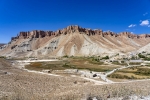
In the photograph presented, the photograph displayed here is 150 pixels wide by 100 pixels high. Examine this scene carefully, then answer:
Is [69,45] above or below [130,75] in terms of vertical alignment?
above

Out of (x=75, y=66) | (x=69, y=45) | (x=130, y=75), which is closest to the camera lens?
(x=130, y=75)

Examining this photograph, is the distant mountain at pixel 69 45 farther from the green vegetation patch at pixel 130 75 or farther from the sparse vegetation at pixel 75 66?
the green vegetation patch at pixel 130 75

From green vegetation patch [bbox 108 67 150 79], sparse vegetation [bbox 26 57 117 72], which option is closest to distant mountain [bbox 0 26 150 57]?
sparse vegetation [bbox 26 57 117 72]

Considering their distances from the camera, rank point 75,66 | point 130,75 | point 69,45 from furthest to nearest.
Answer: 1. point 69,45
2. point 75,66
3. point 130,75

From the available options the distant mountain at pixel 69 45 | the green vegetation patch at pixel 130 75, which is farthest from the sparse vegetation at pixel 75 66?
the distant mountain at pixel 69 45

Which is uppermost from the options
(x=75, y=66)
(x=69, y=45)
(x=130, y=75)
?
(x=69, y=45)

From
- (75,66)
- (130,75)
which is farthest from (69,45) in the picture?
(130,75)

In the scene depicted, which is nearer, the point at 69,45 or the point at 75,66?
the point at 75,66

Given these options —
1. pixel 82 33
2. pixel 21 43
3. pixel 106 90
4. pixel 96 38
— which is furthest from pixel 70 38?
pixel 106 90

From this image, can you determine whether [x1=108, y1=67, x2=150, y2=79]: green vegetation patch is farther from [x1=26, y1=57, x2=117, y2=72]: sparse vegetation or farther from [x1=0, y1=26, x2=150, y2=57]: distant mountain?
[x1=0, y1=26, x2=150, y2=57]: distant mountain

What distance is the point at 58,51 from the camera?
155 m

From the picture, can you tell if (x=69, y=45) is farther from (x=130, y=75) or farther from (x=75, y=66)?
(x=130, y=75)

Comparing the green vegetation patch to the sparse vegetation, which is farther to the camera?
the sparse vegetation

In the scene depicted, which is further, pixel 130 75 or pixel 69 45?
pixel 69 45
